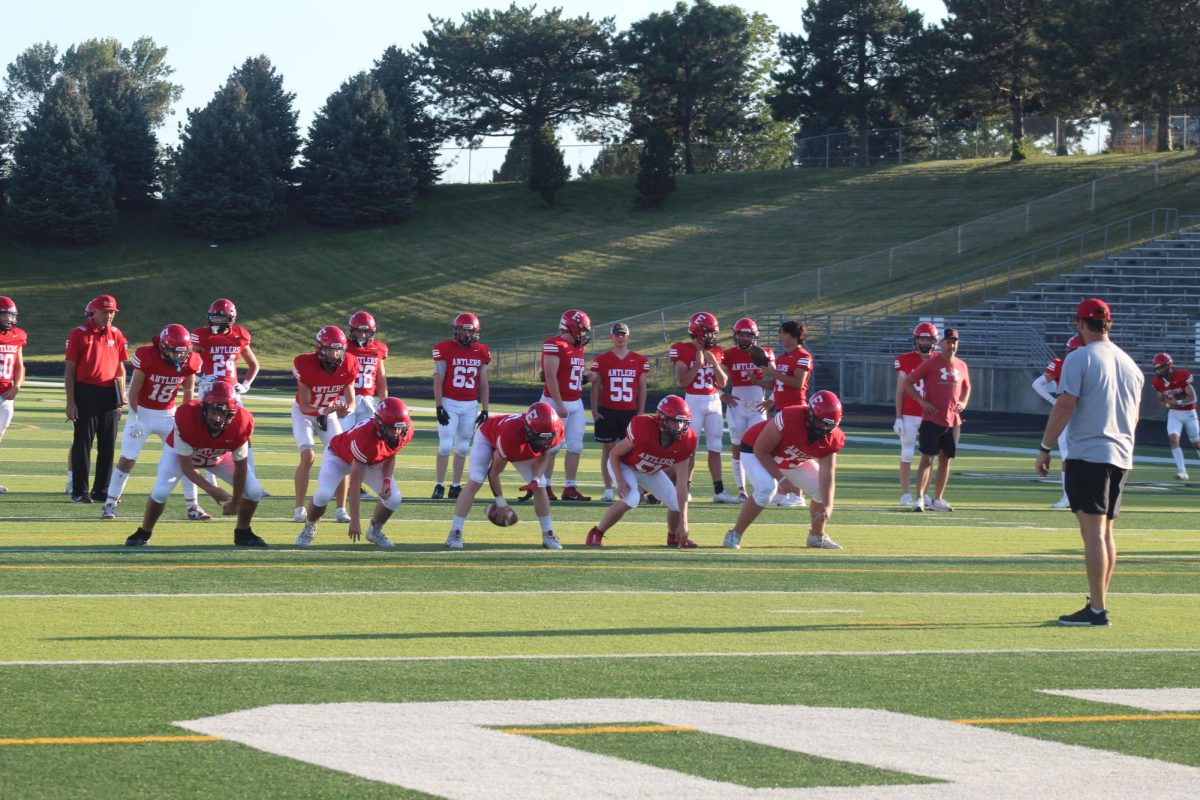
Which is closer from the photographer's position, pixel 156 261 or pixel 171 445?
pixel 171 445

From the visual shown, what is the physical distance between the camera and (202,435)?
458 inches

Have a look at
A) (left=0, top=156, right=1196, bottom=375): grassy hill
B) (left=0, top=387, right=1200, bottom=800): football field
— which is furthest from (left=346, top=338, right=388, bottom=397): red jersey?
(left=0, top=156, right=1196, bottom=375): grassy hill

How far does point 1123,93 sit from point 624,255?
768 inches

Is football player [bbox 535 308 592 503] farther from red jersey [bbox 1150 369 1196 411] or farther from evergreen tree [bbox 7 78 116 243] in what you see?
evergreen tree [bbox 7 78 116 243]

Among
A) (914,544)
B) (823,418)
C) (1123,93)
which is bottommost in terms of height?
(914,544)

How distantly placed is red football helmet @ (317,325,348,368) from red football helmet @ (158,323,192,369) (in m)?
1.06

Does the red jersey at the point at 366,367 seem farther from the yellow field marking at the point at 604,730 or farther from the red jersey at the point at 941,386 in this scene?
the yellow field marking at the point at 604,730

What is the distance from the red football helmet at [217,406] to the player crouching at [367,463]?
0.96 m

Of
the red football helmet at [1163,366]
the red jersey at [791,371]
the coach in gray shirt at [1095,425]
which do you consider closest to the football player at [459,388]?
the red jersey at [791,371]

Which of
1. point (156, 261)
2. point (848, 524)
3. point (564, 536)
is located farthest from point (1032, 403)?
point (156, 261)

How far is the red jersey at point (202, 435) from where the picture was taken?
1161 cm

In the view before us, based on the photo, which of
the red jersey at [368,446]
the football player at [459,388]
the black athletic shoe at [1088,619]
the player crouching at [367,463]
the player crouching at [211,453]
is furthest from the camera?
the football player at [459,388]

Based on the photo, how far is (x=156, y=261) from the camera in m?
67.7

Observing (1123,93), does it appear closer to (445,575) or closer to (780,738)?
(445,575)
